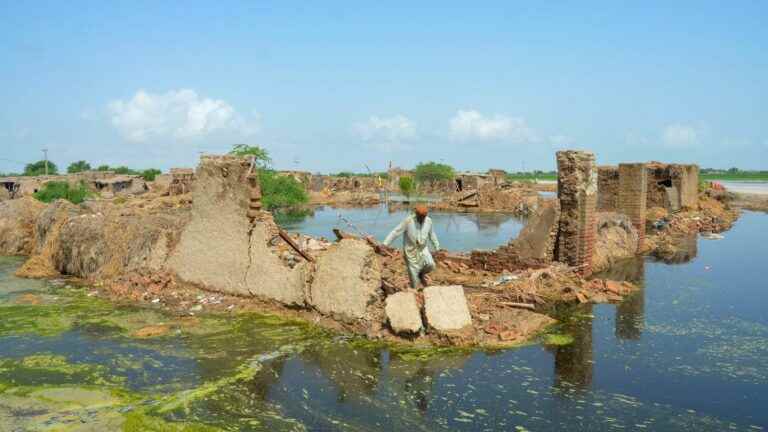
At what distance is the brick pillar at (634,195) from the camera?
1532 centimetres

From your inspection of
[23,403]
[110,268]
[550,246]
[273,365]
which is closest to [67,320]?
[110,268]

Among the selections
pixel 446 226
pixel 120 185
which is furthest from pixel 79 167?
pixel 446 226

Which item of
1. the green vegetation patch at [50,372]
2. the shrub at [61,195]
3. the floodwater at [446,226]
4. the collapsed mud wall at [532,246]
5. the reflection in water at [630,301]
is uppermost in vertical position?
the shrub at [61,195]

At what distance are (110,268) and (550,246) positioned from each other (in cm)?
869

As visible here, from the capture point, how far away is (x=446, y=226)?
2514 centimetres

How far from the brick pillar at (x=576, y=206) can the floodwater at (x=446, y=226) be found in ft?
17.5

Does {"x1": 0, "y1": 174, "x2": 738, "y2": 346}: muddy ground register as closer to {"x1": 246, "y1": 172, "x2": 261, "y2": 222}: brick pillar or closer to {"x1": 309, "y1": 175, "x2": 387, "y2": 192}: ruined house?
{"x1": 246, "y1": 172, "x2": 261, "y2": 222}: brick pillar

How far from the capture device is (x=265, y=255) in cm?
869

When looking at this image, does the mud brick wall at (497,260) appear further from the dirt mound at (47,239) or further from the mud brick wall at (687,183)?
the mud brick wall at (687,183)

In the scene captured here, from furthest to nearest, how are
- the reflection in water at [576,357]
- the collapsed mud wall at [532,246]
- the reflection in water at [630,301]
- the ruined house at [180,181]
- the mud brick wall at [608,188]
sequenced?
the ruined house at [180,181] → the mud brick wall at [608,188] → the collapsed mud wall at [532,246] → the reflection in water at [630,301] → the reflection in water at [576,357]

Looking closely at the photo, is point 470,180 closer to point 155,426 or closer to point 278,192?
point 278,192

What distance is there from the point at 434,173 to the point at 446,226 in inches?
943

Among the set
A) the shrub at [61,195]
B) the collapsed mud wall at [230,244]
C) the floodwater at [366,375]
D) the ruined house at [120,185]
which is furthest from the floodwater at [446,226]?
the ruined house at [120,185]

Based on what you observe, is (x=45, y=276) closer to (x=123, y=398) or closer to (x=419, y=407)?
(x=123, y=398)
